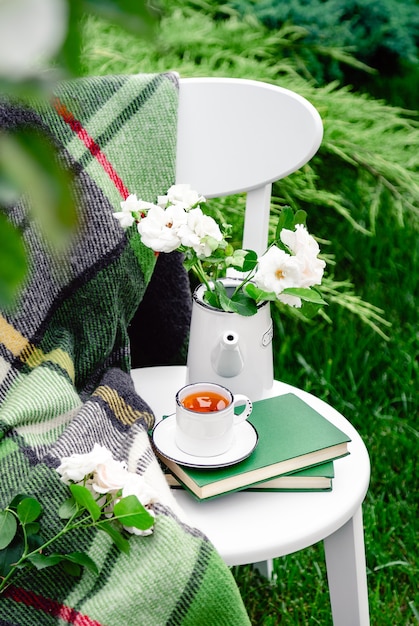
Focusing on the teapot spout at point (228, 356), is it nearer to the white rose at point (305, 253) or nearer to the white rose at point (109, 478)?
the white rose at point (305, 253)

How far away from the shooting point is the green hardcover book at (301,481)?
2.69ft

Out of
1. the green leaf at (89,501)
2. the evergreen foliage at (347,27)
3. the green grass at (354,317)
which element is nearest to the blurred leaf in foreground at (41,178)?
the green leaf at (89,501)

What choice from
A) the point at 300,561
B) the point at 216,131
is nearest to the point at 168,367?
the point at 216,131

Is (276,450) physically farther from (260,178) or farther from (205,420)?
(260,178)

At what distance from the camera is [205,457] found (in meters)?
0.80

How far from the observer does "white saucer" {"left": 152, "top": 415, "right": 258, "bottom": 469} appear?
2.60ft

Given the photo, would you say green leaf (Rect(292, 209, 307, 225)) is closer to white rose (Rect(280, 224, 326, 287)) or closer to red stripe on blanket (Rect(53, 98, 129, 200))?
white rose (Rect(280, 224, 326, 287))

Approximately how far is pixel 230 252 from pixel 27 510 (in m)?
0.37

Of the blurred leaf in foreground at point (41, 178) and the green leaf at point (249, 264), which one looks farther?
the green leaf at point (249, 264)

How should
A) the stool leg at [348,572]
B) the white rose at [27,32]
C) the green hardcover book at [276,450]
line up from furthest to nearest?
the stool leg at [348,572] < the green hardcover book at [276,450] < the white rose at [27,32]

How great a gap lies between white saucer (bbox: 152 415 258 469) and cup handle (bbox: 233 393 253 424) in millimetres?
10

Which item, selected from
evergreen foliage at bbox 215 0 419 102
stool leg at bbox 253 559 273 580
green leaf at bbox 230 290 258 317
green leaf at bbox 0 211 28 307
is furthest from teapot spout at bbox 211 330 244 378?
evergreen foliage at bbox 215 0 419 102

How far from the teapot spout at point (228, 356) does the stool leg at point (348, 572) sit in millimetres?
217

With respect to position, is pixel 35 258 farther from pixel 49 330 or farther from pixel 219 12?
pixel 219 12
